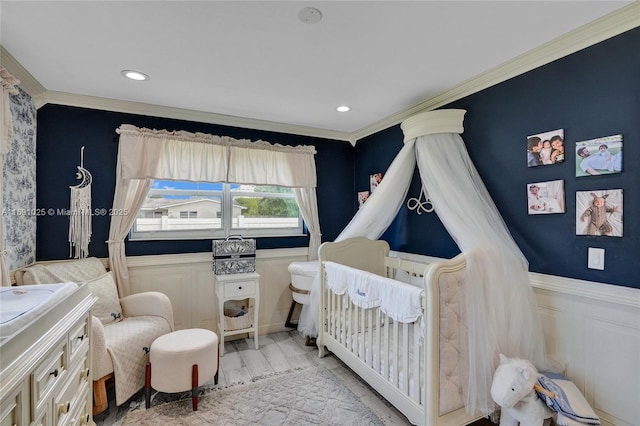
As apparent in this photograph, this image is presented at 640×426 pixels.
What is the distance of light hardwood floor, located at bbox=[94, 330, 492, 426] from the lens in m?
2.04

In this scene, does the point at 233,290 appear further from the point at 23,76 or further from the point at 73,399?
the point at 23,76

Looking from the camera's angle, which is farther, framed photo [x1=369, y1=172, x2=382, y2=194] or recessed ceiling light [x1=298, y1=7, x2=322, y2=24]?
framed photo [x1=369, y1=172, x2=382, y2=194]

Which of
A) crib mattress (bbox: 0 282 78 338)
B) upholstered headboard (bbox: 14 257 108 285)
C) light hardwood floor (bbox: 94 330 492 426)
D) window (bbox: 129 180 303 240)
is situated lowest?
light hardwood floor (bbox: 94 330 492 426)

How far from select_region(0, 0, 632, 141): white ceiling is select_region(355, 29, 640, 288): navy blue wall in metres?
0.22

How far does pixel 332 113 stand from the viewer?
122 inches

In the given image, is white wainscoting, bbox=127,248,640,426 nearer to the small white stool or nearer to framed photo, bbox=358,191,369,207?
framed photo, bbox=358,191,369,207

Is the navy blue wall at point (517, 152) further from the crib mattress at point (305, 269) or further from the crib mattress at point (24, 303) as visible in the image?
the crib mattress at point (24, 303)

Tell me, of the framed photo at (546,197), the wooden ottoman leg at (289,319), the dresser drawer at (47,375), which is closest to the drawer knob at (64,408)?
the dresser drawer at (47,375)

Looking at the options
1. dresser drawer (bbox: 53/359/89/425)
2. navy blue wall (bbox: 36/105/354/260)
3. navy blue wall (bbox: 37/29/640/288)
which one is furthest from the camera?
navy blue wall (bbox: 36/105/354/260)

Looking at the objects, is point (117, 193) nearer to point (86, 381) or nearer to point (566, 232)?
point (86, 381)

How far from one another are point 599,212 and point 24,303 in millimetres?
2771

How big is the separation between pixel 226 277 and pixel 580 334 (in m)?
2.73


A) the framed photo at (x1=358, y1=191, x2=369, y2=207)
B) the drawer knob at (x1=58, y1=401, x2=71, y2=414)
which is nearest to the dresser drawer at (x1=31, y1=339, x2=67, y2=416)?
the drawer knob at (x1=58, y1=401, x2=71, y2=414)

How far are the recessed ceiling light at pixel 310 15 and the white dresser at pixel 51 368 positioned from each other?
1722 mm
